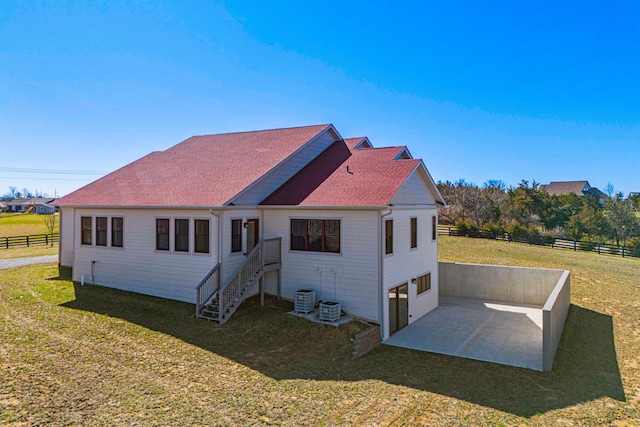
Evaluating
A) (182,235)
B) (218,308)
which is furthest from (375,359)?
(182,235)

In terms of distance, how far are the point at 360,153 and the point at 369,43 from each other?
6.42m

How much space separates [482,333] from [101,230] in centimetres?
1581

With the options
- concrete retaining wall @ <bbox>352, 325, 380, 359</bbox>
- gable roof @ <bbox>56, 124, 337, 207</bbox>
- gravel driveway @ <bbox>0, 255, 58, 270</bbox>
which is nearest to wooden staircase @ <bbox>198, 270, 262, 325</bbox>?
gable roof @ <bbox>56, 124, 337, 207</bbox>

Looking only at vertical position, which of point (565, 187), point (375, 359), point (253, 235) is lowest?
point (375, 359)

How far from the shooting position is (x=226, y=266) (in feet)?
43.7

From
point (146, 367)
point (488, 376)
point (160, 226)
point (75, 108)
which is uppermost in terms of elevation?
point (75, 108)

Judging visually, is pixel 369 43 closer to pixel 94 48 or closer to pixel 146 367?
pixel 94 48

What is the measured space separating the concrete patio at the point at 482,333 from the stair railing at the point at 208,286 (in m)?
6.10

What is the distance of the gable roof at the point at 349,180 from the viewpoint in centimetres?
1285

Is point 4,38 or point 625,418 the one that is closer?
point 625,418

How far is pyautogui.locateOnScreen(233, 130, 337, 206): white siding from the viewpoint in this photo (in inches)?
559

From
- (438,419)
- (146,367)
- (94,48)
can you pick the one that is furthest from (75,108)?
(438,419)

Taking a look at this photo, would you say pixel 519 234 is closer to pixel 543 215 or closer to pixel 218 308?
pixel 543 215

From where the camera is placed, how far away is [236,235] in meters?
13.8
